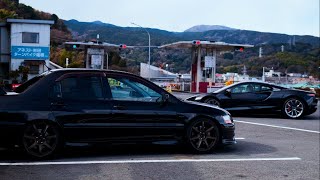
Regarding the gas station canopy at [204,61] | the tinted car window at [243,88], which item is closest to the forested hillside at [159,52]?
the gas station canopy at [204,61]

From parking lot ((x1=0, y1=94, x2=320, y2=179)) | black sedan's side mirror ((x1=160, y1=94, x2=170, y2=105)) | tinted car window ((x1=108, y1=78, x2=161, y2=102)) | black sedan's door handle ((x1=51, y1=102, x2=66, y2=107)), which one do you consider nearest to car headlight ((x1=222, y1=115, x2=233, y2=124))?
parking lot ((x1=0, y1=94, x2=320, y2=179))

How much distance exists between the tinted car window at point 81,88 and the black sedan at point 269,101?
23.3 ft

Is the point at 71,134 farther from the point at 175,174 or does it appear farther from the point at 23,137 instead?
the point at 175,174

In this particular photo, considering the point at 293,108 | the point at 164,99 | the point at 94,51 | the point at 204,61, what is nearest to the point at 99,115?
the point at 164,99

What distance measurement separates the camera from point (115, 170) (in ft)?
19.8

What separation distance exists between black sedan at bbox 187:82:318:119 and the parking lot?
484 centimetres

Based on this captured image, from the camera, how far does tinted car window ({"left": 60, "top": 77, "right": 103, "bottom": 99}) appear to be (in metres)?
6.73

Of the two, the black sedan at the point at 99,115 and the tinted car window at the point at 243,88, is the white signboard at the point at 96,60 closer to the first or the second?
the tinted car window at the point at 243,88

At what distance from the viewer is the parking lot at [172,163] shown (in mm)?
5867

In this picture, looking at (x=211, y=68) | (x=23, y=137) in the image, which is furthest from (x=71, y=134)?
(x=211, y=68)

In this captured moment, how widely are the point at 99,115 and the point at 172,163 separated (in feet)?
4.31

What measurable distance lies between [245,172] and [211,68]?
109 feet

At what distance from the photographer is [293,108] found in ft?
45.1

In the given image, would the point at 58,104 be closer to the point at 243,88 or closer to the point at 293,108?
the point at 243,88
